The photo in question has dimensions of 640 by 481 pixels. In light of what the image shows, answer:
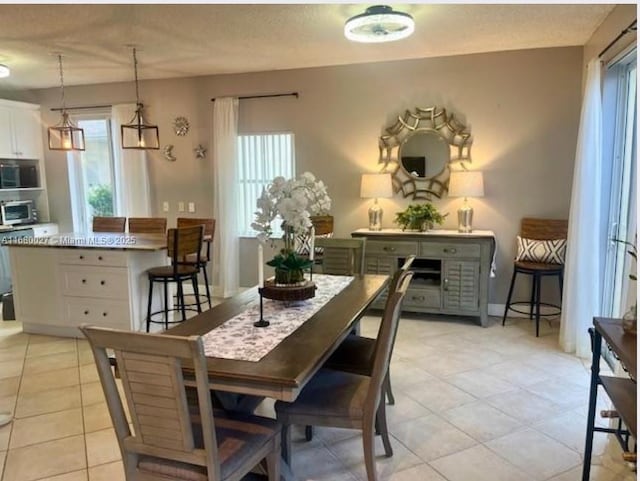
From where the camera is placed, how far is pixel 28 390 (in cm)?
330

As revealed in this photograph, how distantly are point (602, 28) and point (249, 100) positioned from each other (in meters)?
3.54

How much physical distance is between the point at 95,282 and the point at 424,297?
305 centimetres

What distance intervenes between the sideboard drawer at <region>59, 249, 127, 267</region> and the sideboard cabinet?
226 cm

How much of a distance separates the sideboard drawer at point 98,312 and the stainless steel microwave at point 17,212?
2.52 metres

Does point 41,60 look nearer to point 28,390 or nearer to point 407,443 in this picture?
point 28,390

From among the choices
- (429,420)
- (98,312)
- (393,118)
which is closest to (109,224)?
(98,312)

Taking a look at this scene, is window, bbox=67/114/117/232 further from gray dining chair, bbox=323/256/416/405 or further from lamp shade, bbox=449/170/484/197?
gray dining chair, bbox=323/256/416/405

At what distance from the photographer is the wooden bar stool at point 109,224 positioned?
527cm

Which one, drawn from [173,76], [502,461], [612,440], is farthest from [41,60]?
[612,440]

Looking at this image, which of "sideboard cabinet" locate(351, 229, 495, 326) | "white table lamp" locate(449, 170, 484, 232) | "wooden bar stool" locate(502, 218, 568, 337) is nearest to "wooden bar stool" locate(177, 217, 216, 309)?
"sideboard cabinet" locate(351, 229, 495, 326)

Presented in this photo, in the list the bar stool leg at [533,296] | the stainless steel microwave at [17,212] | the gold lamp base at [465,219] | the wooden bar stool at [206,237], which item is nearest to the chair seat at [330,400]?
the wooden bar stool at [206,237]

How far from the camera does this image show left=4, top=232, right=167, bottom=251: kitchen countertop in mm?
3973

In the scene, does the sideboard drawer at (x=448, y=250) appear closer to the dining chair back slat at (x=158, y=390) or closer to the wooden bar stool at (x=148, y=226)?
the wooden bar stool at (x=148, y=226)

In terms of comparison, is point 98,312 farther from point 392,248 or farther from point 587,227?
point 587,227
